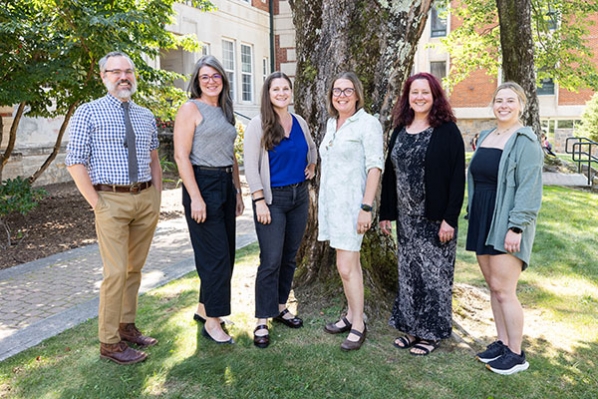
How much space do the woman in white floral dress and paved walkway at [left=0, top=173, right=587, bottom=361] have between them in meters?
2.58

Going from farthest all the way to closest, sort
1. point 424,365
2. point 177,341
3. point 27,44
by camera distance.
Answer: point 27,44 → point 177,341 → point 424,365

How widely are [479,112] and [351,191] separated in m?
27.8

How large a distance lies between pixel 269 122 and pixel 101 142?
1.20 meters

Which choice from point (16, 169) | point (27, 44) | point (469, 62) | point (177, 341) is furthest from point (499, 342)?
point (469, 62)

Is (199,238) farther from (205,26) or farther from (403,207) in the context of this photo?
(205,26)

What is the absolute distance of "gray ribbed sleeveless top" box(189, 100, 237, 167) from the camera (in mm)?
3730

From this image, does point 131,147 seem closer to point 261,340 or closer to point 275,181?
point 275,181

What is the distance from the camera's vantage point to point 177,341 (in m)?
4.13

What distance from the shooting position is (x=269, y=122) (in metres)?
3.81

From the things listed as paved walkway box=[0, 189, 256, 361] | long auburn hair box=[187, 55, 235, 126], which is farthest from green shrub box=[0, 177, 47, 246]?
long auburn hair box=[187, 55, 235, 126]

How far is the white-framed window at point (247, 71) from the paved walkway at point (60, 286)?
49.6 feet

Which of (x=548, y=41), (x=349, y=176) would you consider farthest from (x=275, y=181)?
(x=548, y=41)

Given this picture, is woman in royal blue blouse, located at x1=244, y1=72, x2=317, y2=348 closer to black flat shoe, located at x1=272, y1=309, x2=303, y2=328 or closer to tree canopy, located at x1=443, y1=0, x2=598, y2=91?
black flat shoe, located at x1=272, y1=309, x2=303, y2=328

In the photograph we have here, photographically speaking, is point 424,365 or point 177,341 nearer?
point 424,365
